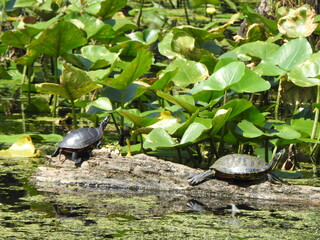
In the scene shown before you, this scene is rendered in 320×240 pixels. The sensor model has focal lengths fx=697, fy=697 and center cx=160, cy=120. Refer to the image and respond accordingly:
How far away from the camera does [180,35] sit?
16.7ft

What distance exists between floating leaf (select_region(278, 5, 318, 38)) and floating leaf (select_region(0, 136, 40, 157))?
1910 mm

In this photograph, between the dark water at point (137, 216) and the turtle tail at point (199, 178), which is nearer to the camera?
the dark water at point (137, 216)

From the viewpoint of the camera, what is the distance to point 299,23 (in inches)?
191

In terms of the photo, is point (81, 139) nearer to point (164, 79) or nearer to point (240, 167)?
point (164, 79)

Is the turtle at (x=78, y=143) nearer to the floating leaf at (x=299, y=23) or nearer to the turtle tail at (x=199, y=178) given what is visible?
the turtle tail at (x=199, y=178)

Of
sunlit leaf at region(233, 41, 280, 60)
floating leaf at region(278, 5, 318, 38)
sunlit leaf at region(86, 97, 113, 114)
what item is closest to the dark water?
sunlit leaf at region(86, 97, 113, 114)

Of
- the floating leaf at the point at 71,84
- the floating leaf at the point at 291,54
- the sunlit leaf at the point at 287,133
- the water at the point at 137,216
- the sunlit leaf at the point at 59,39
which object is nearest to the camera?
the water at the point at 137,216

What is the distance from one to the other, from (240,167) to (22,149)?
1.52 m

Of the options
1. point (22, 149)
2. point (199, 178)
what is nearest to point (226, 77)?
point (199, 178)

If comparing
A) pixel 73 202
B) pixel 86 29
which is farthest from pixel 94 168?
pixel 86 29

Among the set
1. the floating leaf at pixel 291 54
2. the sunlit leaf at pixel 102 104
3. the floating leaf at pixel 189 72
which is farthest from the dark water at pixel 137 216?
the floating leaf at pixel 291 54

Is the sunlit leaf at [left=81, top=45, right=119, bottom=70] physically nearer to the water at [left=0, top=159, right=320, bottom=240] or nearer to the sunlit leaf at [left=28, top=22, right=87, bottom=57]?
the sunlit leaf at [left=28, top=22, right=87, bottom=57]

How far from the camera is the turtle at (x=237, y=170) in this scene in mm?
3541

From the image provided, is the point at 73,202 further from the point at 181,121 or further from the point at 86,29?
the point at 86,29
